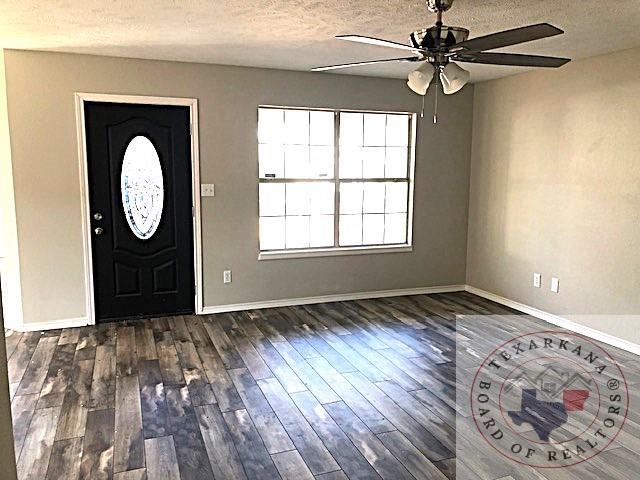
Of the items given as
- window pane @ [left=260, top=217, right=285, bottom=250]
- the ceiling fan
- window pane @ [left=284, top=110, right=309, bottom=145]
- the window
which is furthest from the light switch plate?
the ceiling fan

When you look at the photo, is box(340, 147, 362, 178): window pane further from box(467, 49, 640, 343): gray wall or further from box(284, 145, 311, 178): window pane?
box(467, 49, 640, 343): gray wall

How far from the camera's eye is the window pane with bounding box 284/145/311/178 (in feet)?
17.6

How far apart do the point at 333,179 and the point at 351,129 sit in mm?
Result: 578

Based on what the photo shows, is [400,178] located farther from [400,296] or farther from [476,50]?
[476,50]

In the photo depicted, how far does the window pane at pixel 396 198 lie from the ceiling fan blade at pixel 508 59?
3.04 meters

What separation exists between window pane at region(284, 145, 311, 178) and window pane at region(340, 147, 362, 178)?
15.7 inches

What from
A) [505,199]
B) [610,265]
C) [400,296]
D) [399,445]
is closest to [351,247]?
[400,296]

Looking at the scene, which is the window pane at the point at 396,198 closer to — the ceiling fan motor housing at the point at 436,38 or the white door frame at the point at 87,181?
the white door frame at the point at 87,181

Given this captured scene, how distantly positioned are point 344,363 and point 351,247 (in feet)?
6.53

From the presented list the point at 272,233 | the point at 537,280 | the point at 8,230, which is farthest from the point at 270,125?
the point at 537,280

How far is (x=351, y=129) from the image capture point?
5.59m

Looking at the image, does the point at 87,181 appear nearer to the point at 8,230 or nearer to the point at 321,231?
the point at 8,230

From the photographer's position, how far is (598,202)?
4.38 meters

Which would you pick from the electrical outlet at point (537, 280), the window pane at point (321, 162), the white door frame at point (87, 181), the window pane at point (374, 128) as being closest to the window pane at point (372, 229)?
the window pane at point (321, 162)
